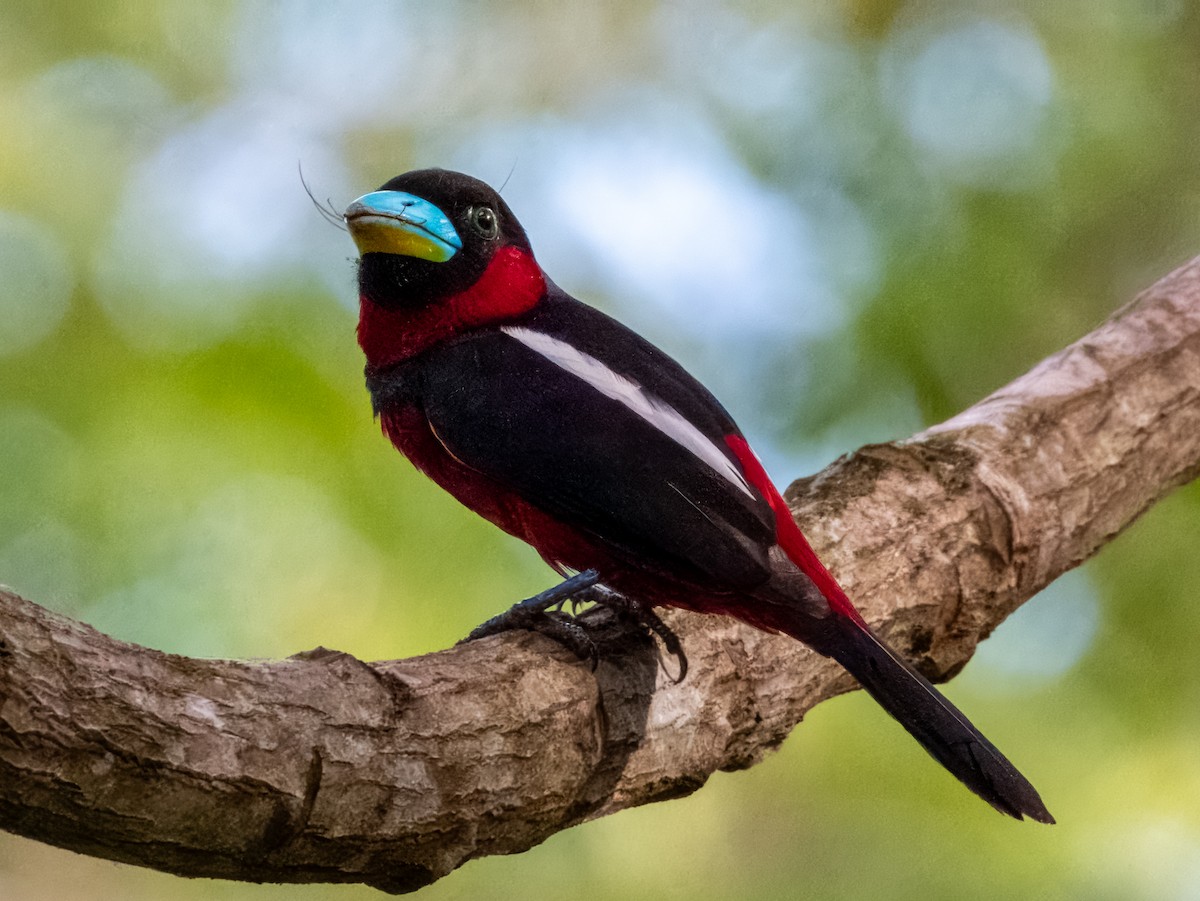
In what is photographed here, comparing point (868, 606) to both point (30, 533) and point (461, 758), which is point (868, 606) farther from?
point (30, 533)

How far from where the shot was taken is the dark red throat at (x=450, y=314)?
9.40 feet

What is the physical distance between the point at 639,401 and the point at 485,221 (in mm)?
598

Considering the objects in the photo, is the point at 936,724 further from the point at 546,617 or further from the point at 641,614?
the point at 546,617

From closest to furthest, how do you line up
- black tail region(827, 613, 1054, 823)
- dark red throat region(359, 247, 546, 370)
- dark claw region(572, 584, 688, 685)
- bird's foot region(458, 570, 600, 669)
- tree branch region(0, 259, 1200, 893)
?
tree branch region(0, 259, 1200, 893) → black tail region(827, 613, 1054, 823) → bird's foot region(458, 570, 600, 669) → dark claw region(572, 584, 688, 685) → dark red throat region(359, 247, 546, 370)

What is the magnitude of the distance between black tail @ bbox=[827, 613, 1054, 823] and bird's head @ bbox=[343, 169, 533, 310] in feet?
3.75

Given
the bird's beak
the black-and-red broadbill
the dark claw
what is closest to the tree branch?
the dark claw

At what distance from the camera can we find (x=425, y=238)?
2.80 m

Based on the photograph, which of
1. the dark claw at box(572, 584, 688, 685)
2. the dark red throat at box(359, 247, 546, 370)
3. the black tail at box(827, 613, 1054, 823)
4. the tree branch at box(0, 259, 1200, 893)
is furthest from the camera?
the dark red throat at box(359, 247, 546, 370)

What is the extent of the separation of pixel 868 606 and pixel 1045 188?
2.58 meters

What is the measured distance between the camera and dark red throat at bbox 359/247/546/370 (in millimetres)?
2865

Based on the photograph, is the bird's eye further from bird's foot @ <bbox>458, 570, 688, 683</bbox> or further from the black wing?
bird's foot @ <bbox>458, 570, 688, 683</bbox>

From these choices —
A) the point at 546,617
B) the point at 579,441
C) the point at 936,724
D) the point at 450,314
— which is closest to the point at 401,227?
the point at 450,314

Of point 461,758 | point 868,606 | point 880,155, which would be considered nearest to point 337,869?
point 461,758

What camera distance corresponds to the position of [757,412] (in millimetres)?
4465
